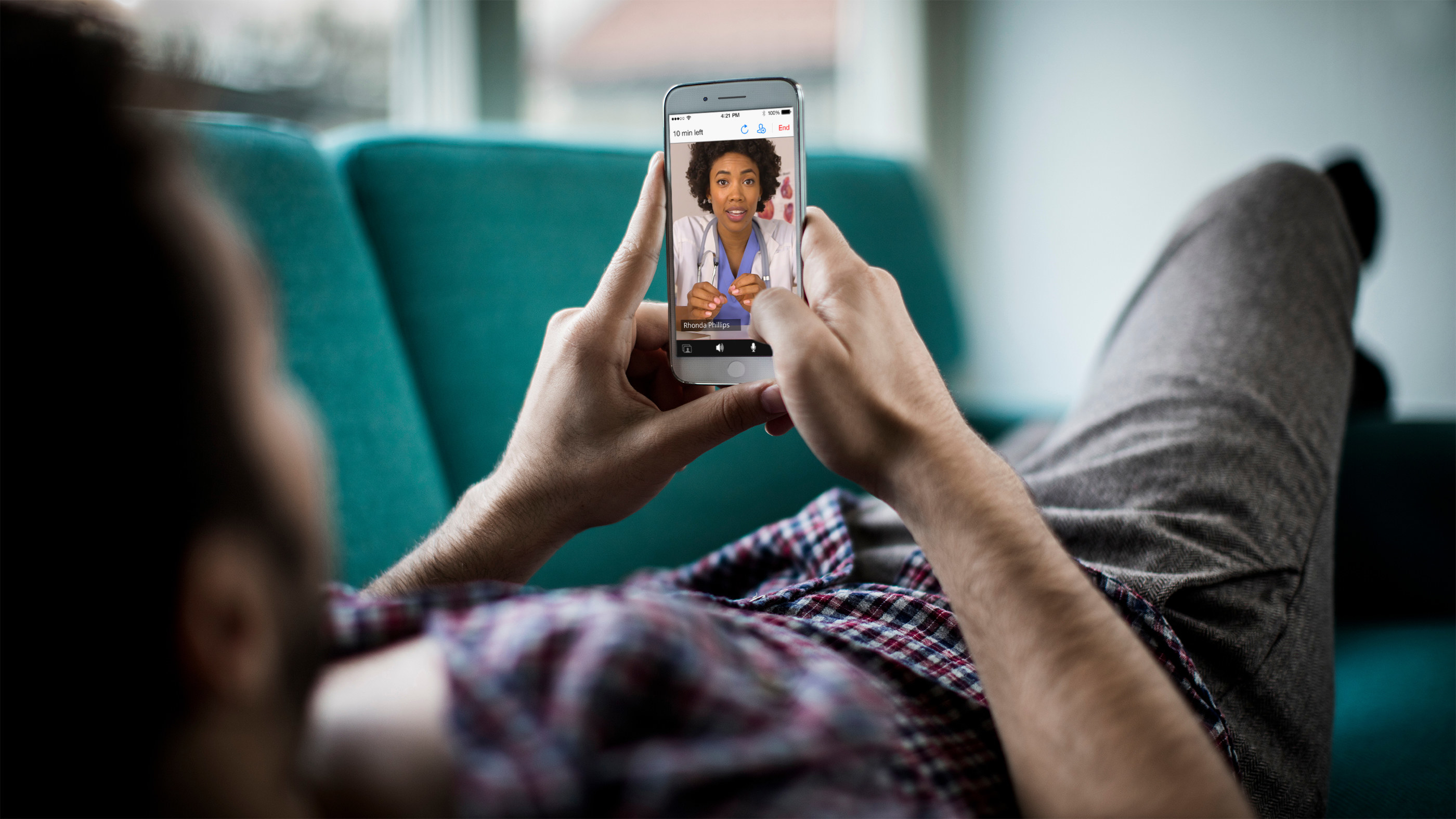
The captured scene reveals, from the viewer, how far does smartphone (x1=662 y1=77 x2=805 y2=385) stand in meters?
0.63

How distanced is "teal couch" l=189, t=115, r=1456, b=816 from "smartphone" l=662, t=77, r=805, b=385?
0.05m

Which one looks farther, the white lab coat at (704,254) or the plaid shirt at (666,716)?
the white lab coat at (704,254)

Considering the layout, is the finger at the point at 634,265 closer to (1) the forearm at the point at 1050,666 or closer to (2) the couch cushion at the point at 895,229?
(1) the forearm at the point at 1050,666

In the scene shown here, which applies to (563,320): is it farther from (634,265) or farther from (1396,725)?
(1396,725)

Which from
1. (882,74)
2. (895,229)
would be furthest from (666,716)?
(882,74)

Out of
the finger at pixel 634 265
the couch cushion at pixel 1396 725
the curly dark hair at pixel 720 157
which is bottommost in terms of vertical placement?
the couch cushion at pixel 1396 725

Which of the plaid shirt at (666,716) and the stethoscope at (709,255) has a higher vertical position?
the stethoscope at (709,255)

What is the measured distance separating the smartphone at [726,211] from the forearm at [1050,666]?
0.63ft

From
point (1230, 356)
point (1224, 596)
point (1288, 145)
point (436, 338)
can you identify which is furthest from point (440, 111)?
point (1288, 145)

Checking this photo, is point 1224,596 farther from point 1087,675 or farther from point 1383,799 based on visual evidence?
point 1087,675

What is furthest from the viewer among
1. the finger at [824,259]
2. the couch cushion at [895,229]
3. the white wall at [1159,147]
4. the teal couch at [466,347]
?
the white wall at [1159,147]

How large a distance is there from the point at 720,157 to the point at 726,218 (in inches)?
2.0

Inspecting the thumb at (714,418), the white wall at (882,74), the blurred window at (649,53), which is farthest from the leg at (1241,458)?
the white wall at (882,74)

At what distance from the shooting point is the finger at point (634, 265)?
60cm
